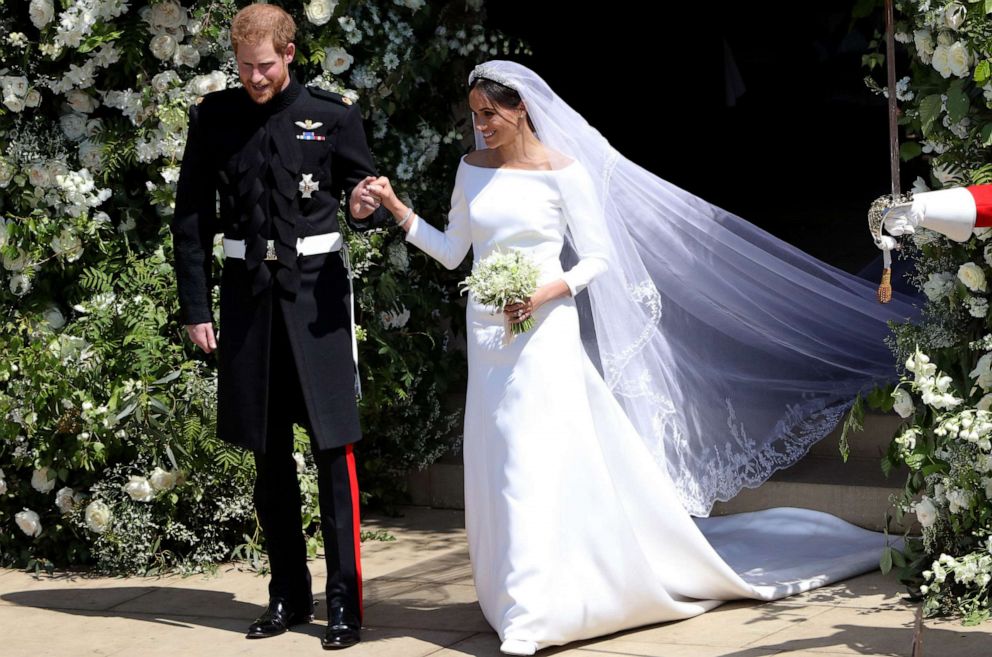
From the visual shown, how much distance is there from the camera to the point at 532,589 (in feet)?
15.2

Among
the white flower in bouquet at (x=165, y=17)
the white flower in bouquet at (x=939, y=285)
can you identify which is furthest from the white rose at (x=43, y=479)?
the white flower in bouquet at (x=939, y=285)

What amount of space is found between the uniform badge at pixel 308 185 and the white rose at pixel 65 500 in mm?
1868

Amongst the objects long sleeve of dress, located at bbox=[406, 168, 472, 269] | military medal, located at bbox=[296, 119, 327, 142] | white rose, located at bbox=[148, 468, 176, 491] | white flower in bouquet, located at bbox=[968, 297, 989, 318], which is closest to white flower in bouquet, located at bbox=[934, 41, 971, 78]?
white flower in bouquet, located at bbox=[968, 297, 989, 318]

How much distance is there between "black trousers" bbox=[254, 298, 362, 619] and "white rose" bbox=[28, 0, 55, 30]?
184 cm

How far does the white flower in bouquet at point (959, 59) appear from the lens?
462 centimetres

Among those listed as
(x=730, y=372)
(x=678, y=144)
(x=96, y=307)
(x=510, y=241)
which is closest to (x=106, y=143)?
(x=96, y=307)

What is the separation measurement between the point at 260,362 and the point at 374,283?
5.04 feet

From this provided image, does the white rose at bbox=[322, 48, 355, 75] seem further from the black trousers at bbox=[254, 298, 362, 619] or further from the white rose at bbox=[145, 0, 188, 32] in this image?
the black trousers at bbox=[254, 298, 362, 619]

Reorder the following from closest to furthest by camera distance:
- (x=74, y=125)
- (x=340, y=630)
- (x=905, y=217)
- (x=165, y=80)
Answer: (x=905, y=217), (x=340, y=630), (x=165, y=80), (x=74, y=125)

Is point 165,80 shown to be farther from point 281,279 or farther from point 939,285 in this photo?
point 939,285

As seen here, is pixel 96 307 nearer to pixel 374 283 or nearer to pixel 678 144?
pixel 374 283

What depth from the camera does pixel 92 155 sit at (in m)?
6.02

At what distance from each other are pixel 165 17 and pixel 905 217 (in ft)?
10.5

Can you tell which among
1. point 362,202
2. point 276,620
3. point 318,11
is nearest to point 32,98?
point 318,11
